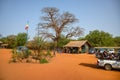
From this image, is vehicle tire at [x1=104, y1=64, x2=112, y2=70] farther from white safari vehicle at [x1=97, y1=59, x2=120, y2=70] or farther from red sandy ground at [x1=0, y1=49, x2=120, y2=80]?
red sandy ground at [x1=0, y1=49, x2=120, y2=80]

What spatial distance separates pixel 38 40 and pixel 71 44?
2448 centimetres

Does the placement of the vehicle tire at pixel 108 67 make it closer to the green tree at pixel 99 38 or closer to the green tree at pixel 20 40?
the green tree at pixel 99 38

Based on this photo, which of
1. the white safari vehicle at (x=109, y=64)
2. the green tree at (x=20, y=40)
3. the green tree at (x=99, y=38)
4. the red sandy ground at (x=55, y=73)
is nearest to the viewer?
the red sandy ground at (x=55, y=73)

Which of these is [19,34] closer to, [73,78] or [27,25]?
[27,25]

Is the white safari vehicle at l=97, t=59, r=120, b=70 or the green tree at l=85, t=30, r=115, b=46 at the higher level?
the green tree at l=85, t=30, r=115, b=46

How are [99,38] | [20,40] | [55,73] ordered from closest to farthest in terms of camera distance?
1. [55,73]
2. [99,38]
3. [20,40]

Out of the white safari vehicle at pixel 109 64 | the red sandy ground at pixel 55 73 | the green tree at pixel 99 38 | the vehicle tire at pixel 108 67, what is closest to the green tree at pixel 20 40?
the green tree at pixel 99 38

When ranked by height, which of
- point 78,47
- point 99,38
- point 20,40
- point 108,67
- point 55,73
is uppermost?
point 99,38

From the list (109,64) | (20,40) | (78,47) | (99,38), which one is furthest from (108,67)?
(20,40)

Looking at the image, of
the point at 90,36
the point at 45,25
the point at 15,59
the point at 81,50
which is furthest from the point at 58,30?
the point at 15,59

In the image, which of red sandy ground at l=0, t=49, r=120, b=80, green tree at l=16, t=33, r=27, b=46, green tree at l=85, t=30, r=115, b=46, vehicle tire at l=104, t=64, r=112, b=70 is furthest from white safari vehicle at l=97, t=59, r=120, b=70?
green tree at l=16, t=33, r=27, b=46

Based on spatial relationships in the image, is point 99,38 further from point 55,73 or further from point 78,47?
point 55,73

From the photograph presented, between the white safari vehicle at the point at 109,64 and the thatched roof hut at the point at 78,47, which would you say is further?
the thatched roof hut at the point at 78,47

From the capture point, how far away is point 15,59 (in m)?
20.9
